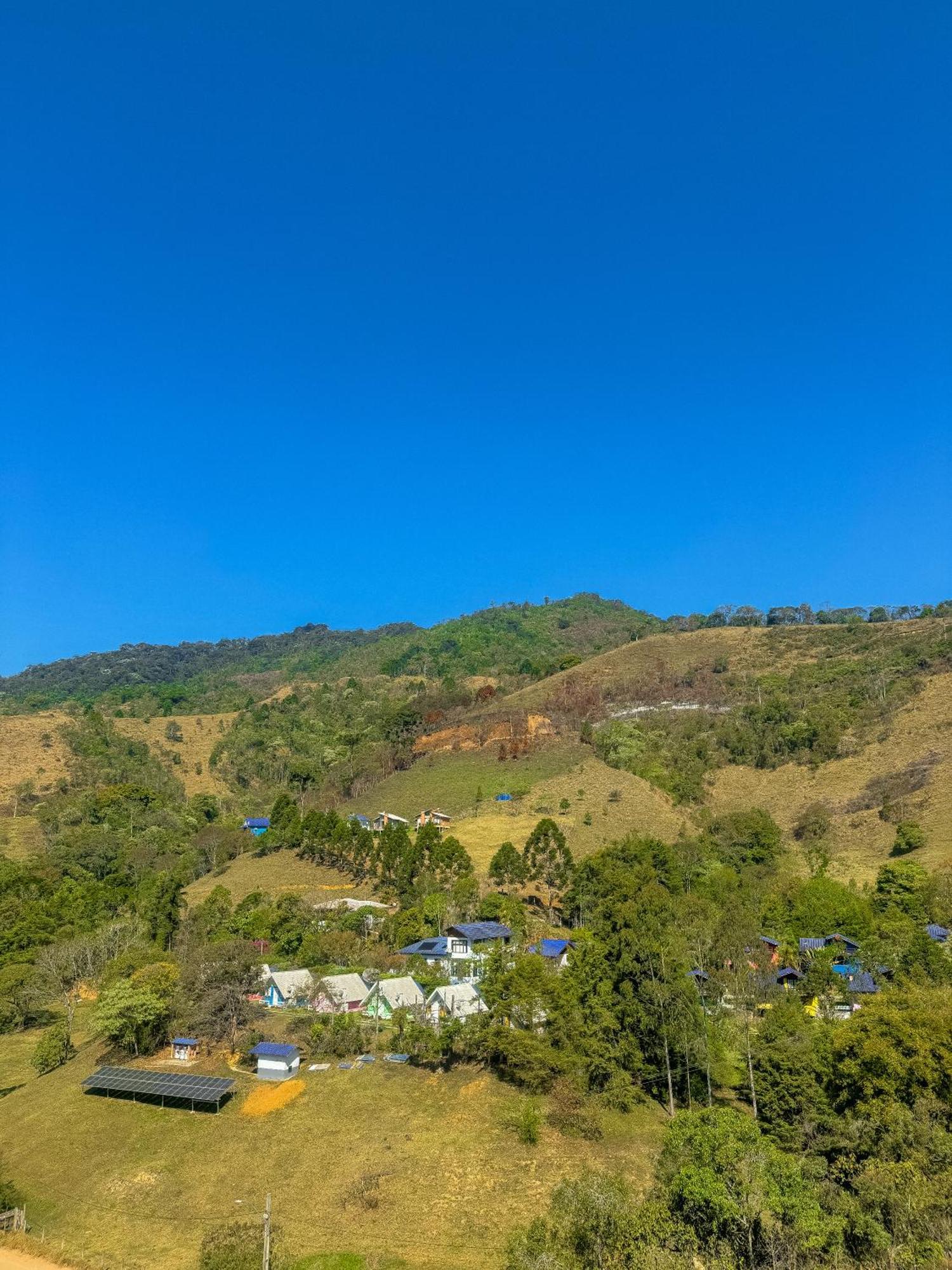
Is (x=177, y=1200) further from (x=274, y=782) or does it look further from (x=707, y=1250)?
(x=274, y=782)

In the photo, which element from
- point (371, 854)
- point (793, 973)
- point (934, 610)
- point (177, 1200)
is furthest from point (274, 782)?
point (934, 610)

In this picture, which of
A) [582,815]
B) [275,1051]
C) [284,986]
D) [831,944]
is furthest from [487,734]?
[275,1051]

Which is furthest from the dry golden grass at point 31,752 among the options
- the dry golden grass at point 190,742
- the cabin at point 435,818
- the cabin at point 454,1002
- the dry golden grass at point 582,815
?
the cabin at point 454,1002

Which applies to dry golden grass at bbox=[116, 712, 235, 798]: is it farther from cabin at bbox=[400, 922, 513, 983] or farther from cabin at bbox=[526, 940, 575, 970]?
cabin at bbox=[526, 940, 575, 970]

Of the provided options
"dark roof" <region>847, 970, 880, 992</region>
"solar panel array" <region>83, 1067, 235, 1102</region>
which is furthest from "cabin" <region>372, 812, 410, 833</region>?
"dark roof" <region>847, 970, 880, 992</region>

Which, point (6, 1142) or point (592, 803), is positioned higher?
point (592, 803)

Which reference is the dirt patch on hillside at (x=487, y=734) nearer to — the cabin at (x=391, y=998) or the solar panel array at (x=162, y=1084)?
the cabin at (x=391, y=998)
